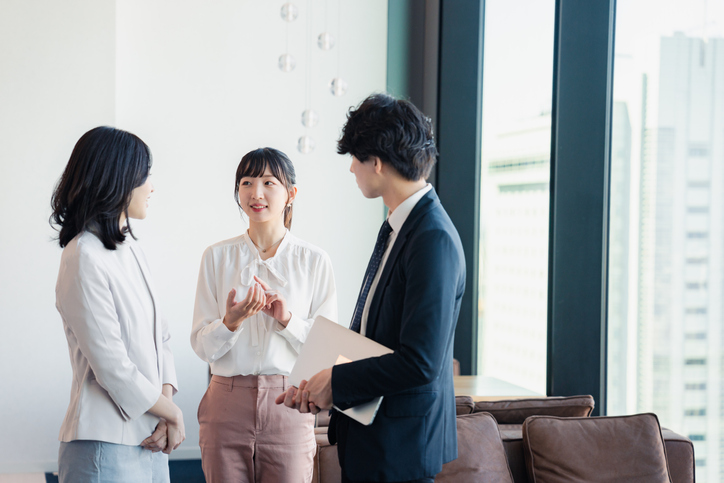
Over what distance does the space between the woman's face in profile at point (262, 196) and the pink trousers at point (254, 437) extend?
53cm

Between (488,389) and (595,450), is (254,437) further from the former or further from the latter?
(488,389)

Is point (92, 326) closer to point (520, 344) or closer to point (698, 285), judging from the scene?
point (698, 285)

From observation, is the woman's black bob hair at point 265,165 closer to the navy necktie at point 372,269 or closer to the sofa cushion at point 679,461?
the navy necktie at point 372,269

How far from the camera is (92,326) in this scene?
1.46 meters

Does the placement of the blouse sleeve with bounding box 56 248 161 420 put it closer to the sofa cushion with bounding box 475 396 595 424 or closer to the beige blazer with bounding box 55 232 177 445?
the beige blazer with bounding box 55 232 177 445

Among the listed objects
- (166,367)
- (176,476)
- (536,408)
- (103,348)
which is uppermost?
(103,348)

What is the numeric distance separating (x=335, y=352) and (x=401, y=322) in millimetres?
192

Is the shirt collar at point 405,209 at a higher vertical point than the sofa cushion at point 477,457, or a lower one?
higher

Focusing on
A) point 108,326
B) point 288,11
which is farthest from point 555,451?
point 288,11

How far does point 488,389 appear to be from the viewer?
324cm

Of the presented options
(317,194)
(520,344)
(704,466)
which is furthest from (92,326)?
(317,194)

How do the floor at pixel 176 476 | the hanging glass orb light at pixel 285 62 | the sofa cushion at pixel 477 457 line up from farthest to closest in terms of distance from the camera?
the floor at pixel 176 476, the hanging glass orb light at pixel 285 62, the sofa cushion at pixel 477 457

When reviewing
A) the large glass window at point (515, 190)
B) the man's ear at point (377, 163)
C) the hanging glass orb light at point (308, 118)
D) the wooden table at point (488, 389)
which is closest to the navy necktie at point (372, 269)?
the man's ear at point (377, 163)

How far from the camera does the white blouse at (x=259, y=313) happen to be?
197 cm
